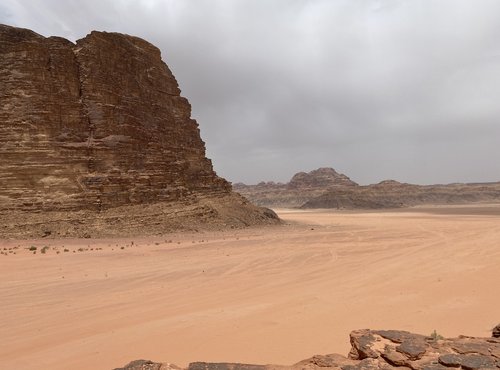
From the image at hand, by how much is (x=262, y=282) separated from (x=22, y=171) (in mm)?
21209

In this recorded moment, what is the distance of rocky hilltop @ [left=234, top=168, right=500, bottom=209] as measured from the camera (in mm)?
91500

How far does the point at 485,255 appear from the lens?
12.0 m

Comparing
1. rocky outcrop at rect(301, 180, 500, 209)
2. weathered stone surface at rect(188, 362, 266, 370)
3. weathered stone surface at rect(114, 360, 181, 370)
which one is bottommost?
weathered stone surface at rect(188, 362, 266, 370)

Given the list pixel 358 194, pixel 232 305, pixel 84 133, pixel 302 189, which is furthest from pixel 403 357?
pixel 302 189

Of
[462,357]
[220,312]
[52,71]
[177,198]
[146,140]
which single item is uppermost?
[52,71]

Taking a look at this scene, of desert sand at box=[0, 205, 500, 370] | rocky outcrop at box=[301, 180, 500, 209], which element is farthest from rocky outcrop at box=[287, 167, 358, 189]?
desert sand at box=[0, 205, 500, 370]

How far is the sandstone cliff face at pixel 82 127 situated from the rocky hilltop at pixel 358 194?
63747mm

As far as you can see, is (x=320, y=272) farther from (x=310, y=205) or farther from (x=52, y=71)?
(x=310, y=205)

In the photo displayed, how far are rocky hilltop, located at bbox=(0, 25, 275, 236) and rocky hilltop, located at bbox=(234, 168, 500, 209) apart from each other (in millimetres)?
61770

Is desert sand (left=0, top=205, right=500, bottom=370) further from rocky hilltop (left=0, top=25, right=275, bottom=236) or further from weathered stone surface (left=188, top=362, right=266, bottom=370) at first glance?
rocky hilltop (left=0, top=25, right=275, bottom=236)

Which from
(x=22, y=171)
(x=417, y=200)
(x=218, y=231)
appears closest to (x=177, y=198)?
(x=218, y=231)

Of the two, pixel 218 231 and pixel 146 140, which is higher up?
pixel 146 140

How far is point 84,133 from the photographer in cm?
2744

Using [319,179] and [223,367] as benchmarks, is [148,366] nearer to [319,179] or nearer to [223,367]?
[223,367]
